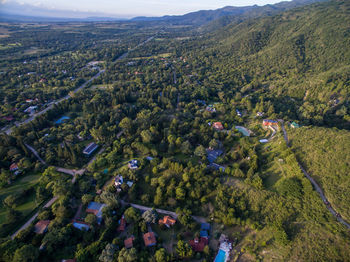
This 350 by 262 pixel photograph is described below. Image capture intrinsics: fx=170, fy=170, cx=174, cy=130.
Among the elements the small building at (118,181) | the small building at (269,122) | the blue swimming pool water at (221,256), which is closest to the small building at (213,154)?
the small building at (269,122)

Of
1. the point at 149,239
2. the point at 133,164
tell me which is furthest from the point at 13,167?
the point at 149,239

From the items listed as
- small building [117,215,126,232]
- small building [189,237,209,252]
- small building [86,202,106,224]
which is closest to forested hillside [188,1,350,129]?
small building [189,237,209,252]

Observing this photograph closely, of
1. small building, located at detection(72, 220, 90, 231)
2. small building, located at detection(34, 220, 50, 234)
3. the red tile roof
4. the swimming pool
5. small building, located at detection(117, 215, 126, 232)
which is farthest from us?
the swimming pool

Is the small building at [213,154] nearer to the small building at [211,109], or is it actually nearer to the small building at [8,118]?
the small building at [211,109]

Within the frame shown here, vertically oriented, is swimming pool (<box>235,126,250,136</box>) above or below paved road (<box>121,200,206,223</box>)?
above

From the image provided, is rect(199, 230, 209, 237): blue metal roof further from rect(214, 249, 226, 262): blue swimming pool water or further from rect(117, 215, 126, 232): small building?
rect(117, 215, 126, 232): small building

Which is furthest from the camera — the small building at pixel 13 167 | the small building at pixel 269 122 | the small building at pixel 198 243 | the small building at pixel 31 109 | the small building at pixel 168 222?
the small building at pixel 31 109

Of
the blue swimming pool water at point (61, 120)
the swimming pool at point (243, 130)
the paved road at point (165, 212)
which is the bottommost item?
the paved road at point (165, 212)
